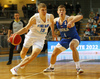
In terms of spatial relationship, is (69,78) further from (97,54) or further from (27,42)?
(97,54)

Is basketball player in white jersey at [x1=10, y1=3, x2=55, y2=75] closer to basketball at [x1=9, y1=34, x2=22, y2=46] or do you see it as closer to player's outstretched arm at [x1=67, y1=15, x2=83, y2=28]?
basketball at [x1=9, y1=34, x2=22, y2=46]

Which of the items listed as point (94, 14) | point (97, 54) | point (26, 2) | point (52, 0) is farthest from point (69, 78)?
point (26, 2)

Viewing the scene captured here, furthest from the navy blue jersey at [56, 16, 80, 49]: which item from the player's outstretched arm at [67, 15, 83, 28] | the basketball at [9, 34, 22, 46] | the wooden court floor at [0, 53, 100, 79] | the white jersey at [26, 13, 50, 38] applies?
the basketball at [9, 34, 22, 46]

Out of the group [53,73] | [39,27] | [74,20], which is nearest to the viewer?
[74,20]

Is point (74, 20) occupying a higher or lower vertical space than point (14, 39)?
higher

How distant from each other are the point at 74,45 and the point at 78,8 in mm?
11831

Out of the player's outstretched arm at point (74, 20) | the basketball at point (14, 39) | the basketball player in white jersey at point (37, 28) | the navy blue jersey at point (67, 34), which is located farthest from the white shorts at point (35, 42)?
the player's outstretched arm at point (74, 20)

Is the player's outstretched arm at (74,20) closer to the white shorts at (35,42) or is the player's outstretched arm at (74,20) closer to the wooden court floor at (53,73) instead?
the white shorts at (35,42)

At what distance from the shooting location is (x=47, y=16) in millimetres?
5125

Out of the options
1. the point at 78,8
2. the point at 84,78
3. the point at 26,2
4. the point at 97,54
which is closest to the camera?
the point at 84,78

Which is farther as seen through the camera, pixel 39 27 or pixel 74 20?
pixel 39 27

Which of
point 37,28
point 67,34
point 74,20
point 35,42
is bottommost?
point 35,42

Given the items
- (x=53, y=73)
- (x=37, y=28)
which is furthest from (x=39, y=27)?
(x=53, y=73)

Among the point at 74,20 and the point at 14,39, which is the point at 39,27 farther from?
the point at 74,20
